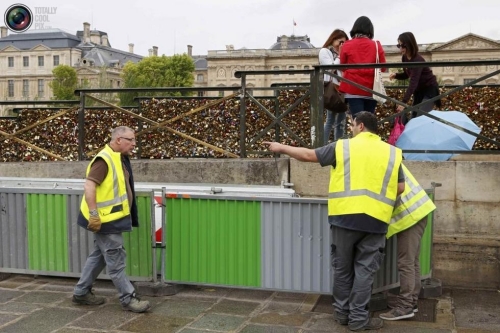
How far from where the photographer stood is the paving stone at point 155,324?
565 centimetres

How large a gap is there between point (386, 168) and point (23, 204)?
410 cm

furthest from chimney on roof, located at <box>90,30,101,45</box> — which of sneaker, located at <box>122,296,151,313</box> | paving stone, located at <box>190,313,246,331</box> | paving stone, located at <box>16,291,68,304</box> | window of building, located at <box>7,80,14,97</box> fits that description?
paving stone, located at <box>190,313,246,331</box>

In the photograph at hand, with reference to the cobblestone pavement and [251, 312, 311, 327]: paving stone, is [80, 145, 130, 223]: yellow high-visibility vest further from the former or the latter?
[251, 312, 311, 327]: paving stone

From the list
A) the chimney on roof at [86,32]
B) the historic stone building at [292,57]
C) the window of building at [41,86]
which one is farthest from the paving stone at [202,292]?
the chimney on roof at [86,32]

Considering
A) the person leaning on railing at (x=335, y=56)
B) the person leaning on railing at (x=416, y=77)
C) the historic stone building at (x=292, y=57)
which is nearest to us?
the person leaning on railing at (x=416, y=77)

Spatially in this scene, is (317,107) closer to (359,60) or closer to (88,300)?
(359,60)

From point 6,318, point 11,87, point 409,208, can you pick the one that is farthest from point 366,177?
point 11,87

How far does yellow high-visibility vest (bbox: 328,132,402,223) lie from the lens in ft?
18.0

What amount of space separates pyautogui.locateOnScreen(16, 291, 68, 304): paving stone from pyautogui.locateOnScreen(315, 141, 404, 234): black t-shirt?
10.0ft

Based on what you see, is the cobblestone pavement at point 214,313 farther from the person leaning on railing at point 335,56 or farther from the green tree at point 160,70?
the green tree at point 160,70

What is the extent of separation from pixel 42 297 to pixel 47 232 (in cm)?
76

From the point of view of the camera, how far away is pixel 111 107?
10.9m

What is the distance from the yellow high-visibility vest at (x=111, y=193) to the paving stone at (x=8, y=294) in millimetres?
1336

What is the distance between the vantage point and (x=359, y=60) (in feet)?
26.7
